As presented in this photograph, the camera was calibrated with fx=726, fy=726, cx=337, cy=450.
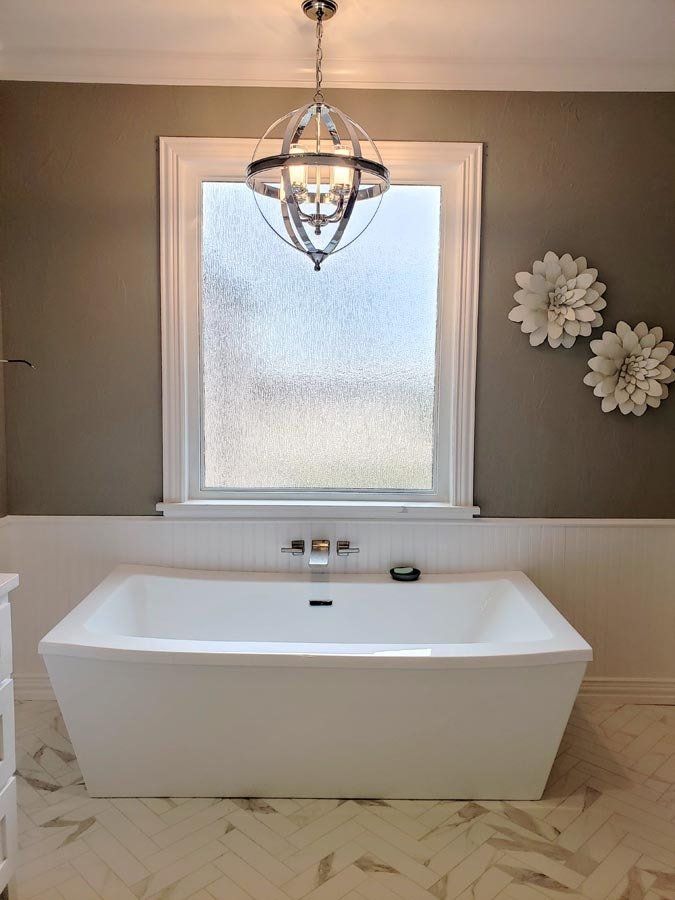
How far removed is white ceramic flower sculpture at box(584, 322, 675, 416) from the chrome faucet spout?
4.12ft

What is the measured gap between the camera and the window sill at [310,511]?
3004 mm

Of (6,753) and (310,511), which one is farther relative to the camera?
(310,511)

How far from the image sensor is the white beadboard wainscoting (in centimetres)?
303

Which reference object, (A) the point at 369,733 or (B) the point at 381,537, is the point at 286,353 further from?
(A) the point at 369,733

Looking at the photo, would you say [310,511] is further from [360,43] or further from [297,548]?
[360,43]

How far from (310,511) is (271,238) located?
1.15 m

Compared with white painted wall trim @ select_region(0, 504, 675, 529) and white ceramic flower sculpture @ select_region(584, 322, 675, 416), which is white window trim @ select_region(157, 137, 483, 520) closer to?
white painted wall trim @ select_region(0, 504, 675, 529)

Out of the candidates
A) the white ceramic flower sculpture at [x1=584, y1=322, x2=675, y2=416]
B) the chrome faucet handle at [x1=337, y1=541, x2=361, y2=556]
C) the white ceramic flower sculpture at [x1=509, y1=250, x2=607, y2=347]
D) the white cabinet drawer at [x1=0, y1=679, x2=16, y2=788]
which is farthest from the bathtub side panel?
the white ceramic flower sculpture at [x1=509, y1=250, x2=607, y2=347]

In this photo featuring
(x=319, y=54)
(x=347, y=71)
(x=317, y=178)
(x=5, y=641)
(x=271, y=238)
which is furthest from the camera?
(x=271, y=238)

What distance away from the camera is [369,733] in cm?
225

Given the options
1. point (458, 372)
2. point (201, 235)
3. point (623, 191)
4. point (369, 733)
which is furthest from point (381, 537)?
point (623, 191)

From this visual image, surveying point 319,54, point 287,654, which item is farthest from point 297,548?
point 319,54

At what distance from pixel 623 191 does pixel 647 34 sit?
1.83 feet

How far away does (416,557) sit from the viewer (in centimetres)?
306
